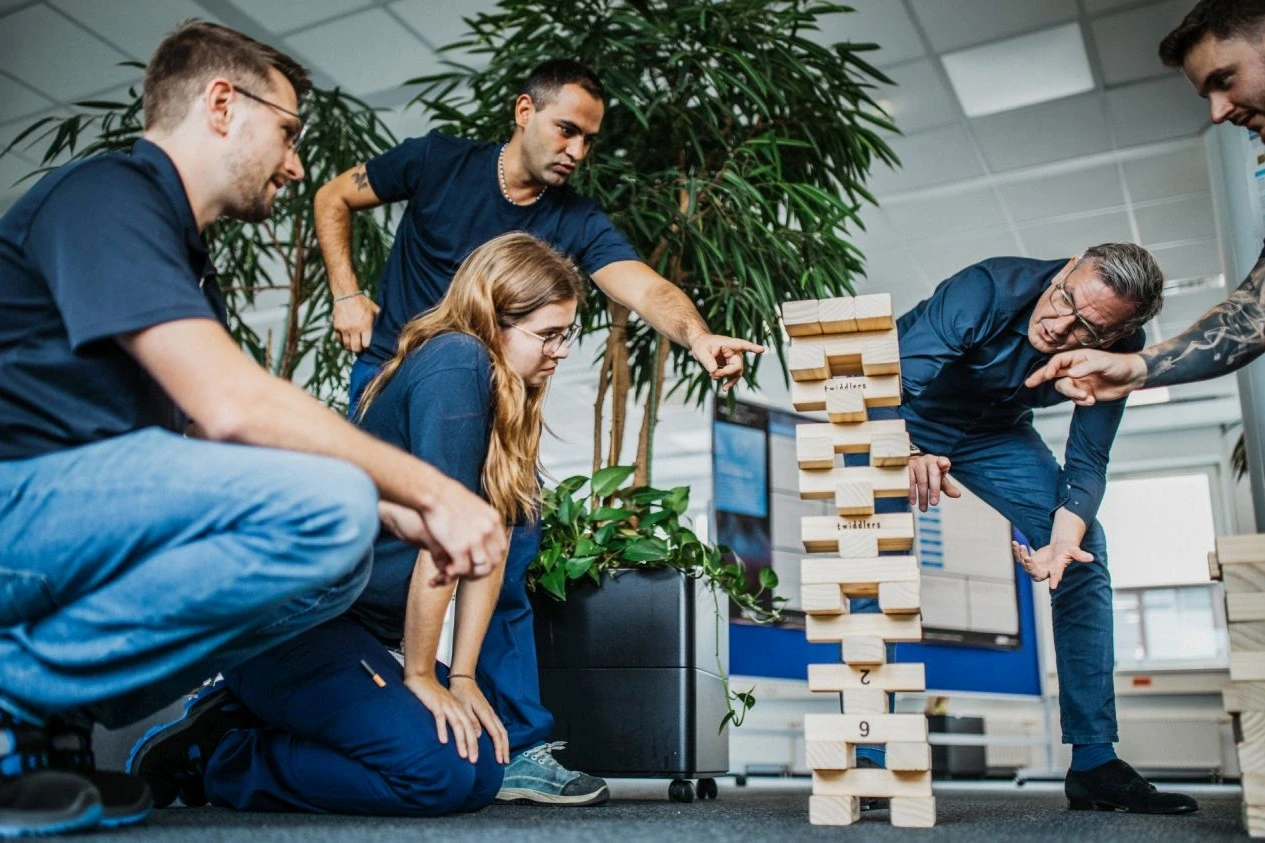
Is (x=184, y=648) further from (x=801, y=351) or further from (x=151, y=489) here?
(x=801, y=351)

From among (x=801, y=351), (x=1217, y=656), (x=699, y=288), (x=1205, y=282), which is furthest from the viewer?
(x=1217, y=656)

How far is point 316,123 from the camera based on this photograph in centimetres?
273

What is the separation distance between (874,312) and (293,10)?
315 cm

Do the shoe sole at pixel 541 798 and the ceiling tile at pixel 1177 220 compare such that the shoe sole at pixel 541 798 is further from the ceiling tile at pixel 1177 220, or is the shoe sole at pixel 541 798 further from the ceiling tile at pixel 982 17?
the ceiling tile at pixel 1177 220

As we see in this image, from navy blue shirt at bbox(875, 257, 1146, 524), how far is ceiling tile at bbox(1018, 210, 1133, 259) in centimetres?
377

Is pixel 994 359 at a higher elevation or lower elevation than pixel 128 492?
higher

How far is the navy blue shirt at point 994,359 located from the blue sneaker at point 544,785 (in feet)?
2.71

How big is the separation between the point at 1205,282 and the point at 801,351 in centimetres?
563

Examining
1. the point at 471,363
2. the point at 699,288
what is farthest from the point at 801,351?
the point at 699,288

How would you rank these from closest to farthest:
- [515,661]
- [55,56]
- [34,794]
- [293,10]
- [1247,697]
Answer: [34,794], [1247,697], [515,661], [293,10], [55,56]

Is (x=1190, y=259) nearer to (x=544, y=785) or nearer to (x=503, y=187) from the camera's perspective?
(x=503, y=187)

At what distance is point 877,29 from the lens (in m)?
3.80

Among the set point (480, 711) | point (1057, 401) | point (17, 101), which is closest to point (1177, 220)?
point (1057, 401)

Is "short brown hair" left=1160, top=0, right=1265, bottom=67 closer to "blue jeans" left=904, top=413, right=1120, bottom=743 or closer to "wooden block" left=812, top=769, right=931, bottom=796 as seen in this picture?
"blue jeans" left=904, top=413, right=1120, bottom=743
